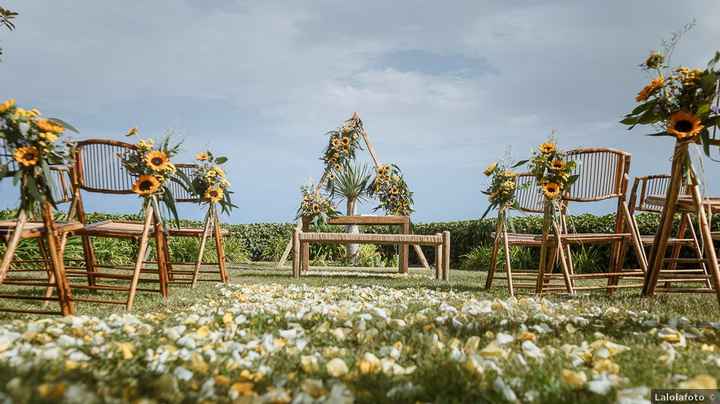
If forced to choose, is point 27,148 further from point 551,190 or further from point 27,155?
point 551,190

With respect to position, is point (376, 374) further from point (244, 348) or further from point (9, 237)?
point (9, 237)

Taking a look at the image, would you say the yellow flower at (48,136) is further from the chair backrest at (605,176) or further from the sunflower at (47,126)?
the chair backrest at (605,176)

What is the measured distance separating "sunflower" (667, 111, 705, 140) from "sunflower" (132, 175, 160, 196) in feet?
11.3

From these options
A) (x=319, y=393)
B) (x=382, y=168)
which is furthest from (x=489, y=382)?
(x=382, y=168)

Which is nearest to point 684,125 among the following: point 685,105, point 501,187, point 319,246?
point 685,105

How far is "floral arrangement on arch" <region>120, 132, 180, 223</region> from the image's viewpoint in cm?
389

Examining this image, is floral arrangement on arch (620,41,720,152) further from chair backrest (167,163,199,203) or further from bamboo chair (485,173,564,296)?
chair backrest (167,163,199,203)

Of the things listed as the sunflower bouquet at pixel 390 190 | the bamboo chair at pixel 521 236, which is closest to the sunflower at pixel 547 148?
the bamboo chair at pixel 521 236

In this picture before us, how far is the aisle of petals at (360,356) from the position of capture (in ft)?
5.59

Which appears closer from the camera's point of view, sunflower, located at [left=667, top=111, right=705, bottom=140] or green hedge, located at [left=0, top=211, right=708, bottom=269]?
sunflower, located at [left=667, top=111, right=705, bottom=140]

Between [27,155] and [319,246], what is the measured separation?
8623 millimetres

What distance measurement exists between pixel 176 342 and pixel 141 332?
0.32 m

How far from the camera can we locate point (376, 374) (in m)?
1.92

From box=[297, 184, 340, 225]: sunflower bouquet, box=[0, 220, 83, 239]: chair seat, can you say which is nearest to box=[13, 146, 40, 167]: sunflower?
box=[0, 220, 83, 239]: chair seat
